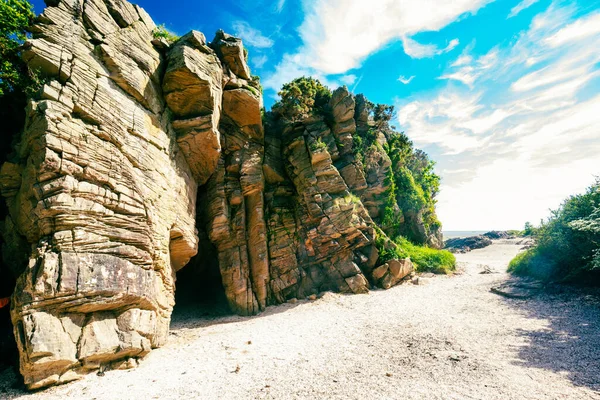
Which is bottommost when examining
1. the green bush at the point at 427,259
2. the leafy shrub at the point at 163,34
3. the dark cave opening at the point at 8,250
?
the green bush at the point at 427,259

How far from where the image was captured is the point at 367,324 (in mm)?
14289

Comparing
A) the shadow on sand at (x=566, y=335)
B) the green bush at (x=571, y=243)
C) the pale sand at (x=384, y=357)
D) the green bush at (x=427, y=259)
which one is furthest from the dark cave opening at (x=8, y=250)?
the green bush at (x=571, y=243)

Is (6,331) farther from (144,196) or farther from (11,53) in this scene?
(11,53)

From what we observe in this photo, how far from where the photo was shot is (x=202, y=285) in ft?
77.8

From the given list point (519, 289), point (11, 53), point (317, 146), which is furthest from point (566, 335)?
point (11, 53)

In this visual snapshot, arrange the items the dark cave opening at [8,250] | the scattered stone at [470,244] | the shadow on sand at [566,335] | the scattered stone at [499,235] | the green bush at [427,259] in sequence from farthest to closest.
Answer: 1. the scattered stone at [499,235]
2. the scattered stone at [470,244]
3. the green bush at [427,259]
4. the dark cave opening at [8,250]
5. the shadow on sand at [566,335]

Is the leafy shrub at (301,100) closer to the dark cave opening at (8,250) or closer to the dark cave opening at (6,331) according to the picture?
the dark cave opening at (8,250)

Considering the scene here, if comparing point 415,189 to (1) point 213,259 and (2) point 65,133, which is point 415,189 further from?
(2) point 65,133

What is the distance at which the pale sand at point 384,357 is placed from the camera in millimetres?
8172

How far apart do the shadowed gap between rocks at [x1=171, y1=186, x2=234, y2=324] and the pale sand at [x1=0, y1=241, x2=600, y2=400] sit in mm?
2619

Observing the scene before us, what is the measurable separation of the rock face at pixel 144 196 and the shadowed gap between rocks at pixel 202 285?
2.49 ft

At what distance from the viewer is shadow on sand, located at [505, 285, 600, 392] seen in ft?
27.8

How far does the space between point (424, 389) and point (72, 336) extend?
515 inches

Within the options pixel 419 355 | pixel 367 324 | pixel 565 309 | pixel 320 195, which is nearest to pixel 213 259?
pixel 320 195
